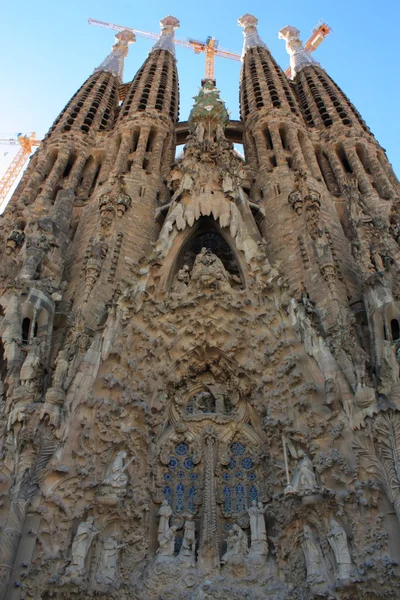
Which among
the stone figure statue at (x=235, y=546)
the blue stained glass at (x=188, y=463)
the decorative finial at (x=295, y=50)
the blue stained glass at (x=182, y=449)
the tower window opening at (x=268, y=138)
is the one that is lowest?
the stone figure statue at (x=235, y=546)

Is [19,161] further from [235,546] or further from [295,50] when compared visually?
[235,546]

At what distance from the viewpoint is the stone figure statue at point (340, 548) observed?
748 centimetres

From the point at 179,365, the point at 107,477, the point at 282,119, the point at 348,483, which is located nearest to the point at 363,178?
the point at 282,119

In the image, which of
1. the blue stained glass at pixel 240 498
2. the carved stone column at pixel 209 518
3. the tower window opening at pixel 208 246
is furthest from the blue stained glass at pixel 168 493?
the tower window opening at pixel 208 246

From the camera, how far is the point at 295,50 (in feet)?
89.8

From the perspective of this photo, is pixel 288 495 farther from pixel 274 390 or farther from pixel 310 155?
pixel 310 155

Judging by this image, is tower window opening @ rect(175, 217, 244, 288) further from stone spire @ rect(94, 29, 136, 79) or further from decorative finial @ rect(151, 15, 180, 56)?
decorative finial @ rect(151, 15, 180, 56)

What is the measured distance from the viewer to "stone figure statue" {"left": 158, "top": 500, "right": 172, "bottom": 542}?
898cm

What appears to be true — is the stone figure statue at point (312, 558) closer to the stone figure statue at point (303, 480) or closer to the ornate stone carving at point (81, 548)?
the stone figure statue at point (303, 480)

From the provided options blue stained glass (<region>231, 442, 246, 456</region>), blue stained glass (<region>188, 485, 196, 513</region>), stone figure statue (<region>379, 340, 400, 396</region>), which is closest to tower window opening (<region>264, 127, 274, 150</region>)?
stone figure statue (<region>379, 340, 400, 396</region>)

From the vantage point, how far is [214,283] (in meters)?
10.9

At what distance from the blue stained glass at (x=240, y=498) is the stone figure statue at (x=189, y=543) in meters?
0.84

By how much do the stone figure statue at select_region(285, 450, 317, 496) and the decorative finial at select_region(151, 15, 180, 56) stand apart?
23926 millimetres

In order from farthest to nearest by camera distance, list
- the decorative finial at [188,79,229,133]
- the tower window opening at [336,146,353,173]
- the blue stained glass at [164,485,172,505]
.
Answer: the tower window opening at [336,146,353,173] → the decorative finial at [188,79,229,133] → the blue stained glass at [164,485,172,505]
